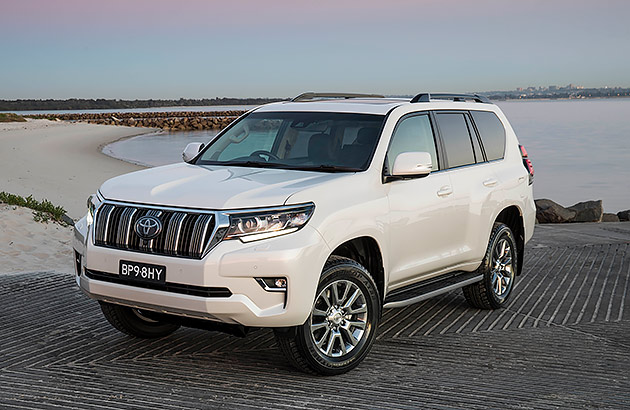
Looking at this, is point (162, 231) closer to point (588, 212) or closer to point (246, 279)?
point (246, 279)

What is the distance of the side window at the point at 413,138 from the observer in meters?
6.05

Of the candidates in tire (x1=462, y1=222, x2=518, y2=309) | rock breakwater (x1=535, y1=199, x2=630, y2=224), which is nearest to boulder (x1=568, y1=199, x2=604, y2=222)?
rock breakwater (x1=535, y1=199, x2=630, y2=224)

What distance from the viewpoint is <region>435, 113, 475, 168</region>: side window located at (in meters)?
6.70

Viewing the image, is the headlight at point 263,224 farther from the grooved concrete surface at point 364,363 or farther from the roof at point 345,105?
the roof at point 345,105

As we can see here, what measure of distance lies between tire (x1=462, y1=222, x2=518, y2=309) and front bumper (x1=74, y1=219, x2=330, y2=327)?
8.58 feet

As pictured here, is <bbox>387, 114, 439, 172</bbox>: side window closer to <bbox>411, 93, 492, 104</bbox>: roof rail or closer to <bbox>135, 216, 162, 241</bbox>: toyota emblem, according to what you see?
<bbox>411, 93, 492, 104</bbox>: roof rail

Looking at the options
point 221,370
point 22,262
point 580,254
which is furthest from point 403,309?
point 22,262

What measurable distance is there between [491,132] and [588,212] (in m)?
10.4

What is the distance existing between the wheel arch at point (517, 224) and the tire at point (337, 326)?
8.92ft

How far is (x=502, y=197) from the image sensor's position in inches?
287

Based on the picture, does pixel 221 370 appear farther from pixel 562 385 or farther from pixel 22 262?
pixel 22 262

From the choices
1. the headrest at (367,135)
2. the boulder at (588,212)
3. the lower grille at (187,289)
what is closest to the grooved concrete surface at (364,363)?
the lower grille at (187,289)

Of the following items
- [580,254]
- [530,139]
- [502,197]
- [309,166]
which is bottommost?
[530,139]

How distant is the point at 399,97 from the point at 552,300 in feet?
8.58
